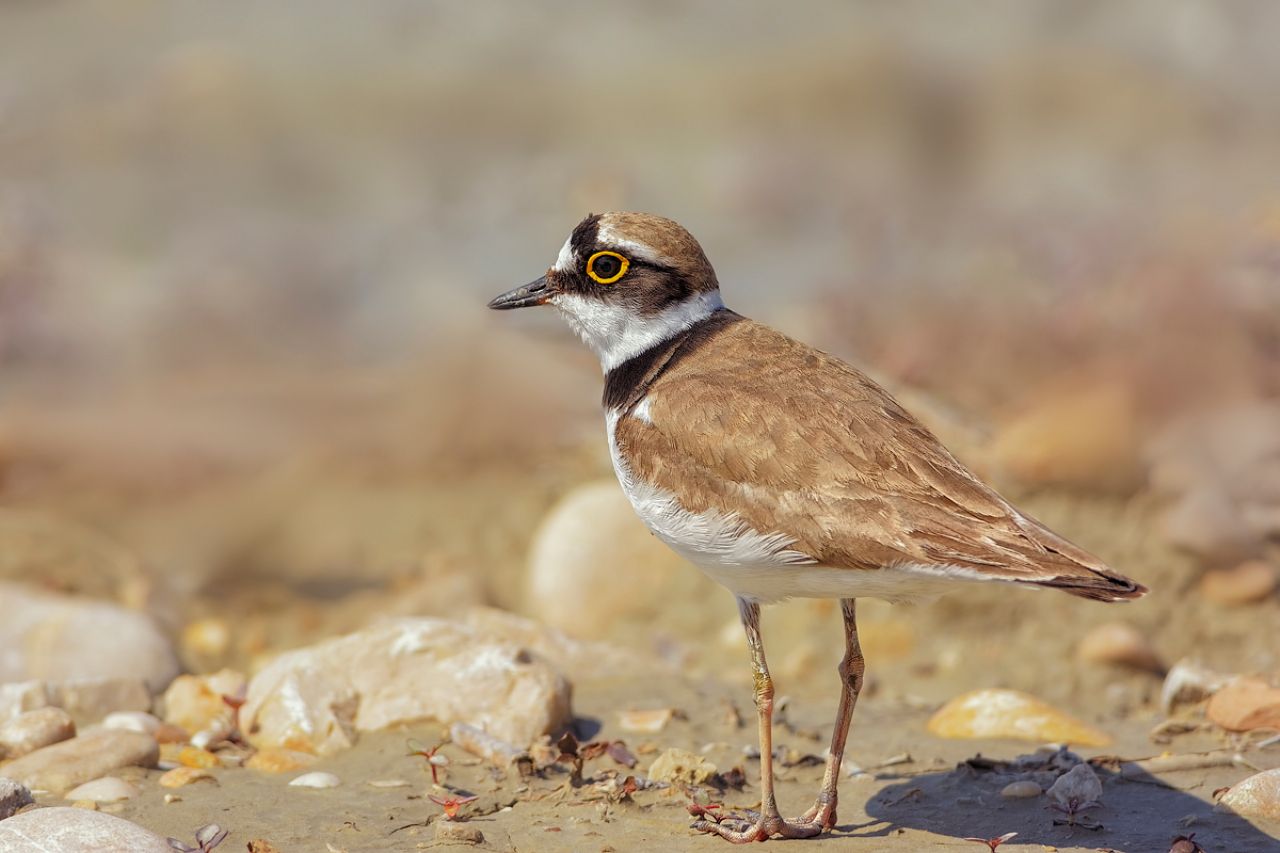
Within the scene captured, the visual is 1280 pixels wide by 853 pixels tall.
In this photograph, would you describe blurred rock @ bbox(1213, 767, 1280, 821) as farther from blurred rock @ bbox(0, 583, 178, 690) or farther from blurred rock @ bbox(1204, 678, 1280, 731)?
blurred rock @ bbox(0, 583, 178, 690)

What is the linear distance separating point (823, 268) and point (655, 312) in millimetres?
7396

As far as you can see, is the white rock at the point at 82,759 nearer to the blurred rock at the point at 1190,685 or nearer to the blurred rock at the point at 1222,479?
the blurred rock at the point at 1190,685

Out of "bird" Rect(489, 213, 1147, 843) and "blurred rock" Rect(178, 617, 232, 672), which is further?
"blurred rock" Rect(178, 617, 232, 672)

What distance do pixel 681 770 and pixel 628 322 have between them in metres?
1.66

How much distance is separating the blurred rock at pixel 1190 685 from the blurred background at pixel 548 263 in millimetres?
669

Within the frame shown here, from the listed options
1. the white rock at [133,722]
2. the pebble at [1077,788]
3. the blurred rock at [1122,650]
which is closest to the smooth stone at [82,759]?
the white rock at [133,722]

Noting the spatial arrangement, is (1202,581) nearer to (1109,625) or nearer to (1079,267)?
(1109,625)

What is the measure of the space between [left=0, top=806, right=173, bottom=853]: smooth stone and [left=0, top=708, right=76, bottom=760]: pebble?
3.91ft

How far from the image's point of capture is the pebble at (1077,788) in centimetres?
458

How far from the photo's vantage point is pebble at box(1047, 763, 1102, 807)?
15.0ft

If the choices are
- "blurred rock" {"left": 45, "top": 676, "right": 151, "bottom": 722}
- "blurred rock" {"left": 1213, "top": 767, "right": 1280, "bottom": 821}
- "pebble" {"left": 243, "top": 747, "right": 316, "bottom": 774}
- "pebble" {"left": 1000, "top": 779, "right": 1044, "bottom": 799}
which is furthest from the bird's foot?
"blurred rock" {"left": 45, "top": 676, "right": 151, "bottom": 722}

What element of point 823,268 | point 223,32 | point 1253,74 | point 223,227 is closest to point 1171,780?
point 823,268

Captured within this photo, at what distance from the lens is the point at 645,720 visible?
18.4 feet

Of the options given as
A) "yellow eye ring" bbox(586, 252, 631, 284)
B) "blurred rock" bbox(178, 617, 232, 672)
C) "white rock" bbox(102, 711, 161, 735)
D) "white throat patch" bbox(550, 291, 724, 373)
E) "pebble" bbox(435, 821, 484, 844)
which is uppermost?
"yellow eye ring" bbox(586, 252, 631, 284)
